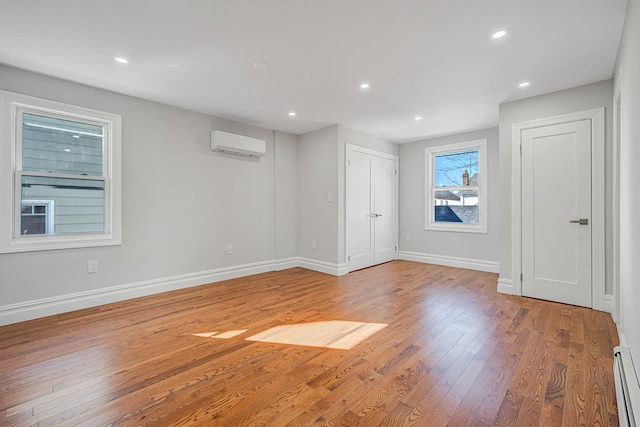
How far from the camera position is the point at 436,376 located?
1.88m

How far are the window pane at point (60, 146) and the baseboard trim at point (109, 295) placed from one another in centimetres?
134

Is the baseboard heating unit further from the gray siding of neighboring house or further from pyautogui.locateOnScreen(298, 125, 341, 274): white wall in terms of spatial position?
the gray siding of neighboring house

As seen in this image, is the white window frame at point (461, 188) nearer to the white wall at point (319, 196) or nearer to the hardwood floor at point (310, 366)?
the hardwood floor at point (310, 366)

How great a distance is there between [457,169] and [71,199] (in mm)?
5675

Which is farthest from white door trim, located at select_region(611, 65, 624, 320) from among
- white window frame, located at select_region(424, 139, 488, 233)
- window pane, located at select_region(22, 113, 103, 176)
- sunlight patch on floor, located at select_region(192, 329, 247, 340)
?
window pane, located at select_region(22, 113, 103, 176)

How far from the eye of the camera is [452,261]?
527 cm

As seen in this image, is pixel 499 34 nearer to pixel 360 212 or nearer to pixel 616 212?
pixel 616 212

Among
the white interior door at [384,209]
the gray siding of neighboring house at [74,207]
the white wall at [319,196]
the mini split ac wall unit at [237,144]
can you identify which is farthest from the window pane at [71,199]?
the white interior door at [384,209]

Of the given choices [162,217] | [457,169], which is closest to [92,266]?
[162,217]

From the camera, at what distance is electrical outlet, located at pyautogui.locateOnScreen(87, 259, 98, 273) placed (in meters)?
3.18

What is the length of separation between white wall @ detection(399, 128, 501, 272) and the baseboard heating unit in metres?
3.16

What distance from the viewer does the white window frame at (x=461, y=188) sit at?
4.92 meters

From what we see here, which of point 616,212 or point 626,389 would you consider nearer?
point 626,389

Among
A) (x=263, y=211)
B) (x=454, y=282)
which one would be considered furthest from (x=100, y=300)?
(x=454, y=282)
